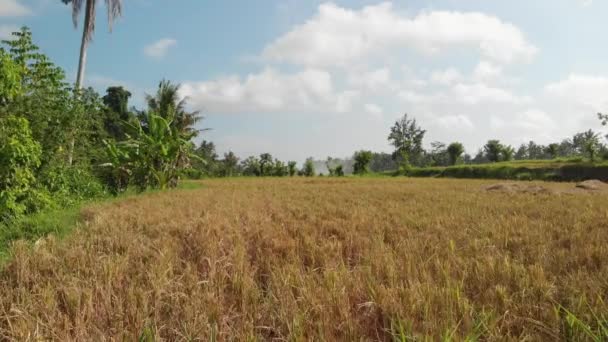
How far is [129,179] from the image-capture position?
10547mm

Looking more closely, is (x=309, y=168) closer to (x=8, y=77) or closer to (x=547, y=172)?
(x=547, y=172)

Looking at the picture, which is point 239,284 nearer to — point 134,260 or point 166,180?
point 134,260

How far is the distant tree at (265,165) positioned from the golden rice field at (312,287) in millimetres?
35110

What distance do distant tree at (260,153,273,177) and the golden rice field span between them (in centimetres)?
3511

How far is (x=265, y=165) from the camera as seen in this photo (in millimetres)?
39094

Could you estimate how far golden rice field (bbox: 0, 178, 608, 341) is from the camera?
1.69 metres

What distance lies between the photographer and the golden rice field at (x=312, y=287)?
169 cm

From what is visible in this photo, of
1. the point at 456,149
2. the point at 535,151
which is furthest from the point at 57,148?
the point at 535,151

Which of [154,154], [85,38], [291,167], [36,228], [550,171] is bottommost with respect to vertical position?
[36,228]

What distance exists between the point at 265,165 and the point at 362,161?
36.3 ft

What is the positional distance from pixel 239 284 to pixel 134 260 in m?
1.14

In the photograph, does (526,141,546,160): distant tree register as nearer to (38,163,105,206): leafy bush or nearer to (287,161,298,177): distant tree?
(287,161,298,177): distant tree

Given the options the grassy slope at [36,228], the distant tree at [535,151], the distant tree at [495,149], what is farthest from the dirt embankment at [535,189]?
the distant tree at [535,151]

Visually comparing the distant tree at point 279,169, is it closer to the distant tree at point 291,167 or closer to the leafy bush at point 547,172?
the distant tree at point 291,167
